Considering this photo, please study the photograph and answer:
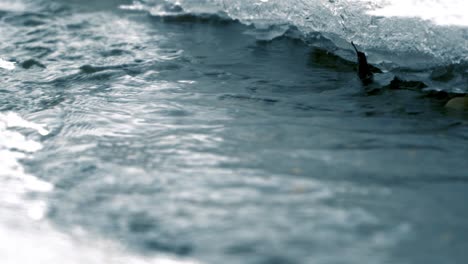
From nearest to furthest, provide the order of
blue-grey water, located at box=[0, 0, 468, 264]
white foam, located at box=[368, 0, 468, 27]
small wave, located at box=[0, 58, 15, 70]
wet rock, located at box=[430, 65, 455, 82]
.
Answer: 1. blue-grey water, located at box=[0, 0, 468, 264]
2. wet rock, located at box=[430, 65, 455, 82]
3. white foam, located at box=[368, 0, 468, 27]
4. small wave, located at box=[0, 58, 15, 70]

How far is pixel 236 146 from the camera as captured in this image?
309cm

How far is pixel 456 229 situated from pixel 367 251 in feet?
1.26

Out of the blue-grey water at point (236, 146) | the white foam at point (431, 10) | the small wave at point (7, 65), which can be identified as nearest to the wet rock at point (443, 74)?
the blue-grey water at point (236, 146)

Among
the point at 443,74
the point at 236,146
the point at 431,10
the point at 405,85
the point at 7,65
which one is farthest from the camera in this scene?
the point at 7,65

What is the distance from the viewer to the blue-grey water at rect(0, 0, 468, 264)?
2.35 meters

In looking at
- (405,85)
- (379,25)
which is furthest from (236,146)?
(379,25)

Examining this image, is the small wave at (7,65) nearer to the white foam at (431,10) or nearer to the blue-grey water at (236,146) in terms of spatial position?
the blue-grey water at (236,146)

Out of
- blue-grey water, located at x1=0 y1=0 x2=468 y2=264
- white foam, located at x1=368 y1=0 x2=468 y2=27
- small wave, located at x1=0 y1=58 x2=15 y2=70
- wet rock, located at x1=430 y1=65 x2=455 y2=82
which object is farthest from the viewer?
small wave, located at x1=0 y1=58 x2=15 y2=70

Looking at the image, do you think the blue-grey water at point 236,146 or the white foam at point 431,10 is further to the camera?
the white foam at point 431,10

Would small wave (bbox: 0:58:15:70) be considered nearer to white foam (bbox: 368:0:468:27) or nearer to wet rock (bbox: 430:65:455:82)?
white foam (bbox: 368:0:468:27)

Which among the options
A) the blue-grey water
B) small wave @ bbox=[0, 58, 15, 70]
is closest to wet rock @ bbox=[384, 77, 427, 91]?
the blue-grey water

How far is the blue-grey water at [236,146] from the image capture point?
7.72ft

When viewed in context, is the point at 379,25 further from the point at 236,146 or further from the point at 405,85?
the point at 236,146

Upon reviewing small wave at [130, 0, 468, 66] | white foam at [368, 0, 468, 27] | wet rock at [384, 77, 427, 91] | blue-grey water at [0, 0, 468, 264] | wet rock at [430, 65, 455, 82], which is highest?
white foam at [368, 0, 468, 27]
